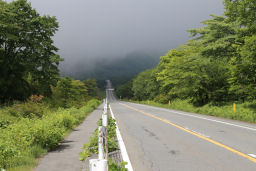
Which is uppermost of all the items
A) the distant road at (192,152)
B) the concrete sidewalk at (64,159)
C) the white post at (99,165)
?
the white post at (99,165)

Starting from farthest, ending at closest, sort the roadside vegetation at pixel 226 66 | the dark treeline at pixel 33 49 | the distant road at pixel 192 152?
the dark treeline at pixel 33 49 → the roadside vegetation at pixel 226 66 → the distant road at pixel 192 152

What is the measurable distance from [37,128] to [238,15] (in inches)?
691

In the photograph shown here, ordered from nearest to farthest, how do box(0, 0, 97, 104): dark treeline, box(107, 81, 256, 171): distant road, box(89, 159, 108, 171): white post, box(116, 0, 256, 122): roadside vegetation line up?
box(89, 159, 108, 171): white post
box(107, 81, 256, 171): distant road
box(116, 0, 256, 122): roadside vegetation
box(0, 0, 97, 104): dark treeline

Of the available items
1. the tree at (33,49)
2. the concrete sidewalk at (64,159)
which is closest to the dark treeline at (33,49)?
the tree at (33,49)

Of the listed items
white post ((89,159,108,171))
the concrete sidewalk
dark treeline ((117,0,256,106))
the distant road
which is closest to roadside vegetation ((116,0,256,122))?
dark treeline ((117,0,256,106))

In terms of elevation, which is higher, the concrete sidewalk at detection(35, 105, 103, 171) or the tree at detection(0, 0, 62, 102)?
the tree at detection(0, 0, 62, 102)

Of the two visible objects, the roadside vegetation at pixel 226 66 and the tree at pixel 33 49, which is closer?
the roadside vegetation at pixel 226 66

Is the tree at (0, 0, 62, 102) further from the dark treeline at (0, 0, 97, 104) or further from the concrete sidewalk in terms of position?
the concrete sidewalk

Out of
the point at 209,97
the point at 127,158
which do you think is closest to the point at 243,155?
the point at 127,158

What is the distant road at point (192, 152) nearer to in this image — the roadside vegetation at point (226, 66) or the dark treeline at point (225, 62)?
the roadside vegetation at point (226, 66)

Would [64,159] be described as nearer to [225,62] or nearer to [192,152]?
[192,152]

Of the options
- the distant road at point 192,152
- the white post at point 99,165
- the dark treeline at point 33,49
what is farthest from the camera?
the dark treeline at point 33,49

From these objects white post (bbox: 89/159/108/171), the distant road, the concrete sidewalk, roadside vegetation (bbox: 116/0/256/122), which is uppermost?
roadside vegetation (bbox: 116/0/256/122)

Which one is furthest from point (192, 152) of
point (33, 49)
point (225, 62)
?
point (33, 49)
